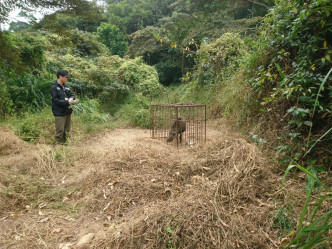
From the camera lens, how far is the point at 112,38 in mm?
18734

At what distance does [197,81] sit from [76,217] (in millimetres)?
5807

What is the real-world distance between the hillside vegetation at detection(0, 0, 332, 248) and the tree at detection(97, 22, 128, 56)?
17.5 ft

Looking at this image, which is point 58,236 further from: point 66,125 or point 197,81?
point 197,81

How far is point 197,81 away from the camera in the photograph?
7.34 meters

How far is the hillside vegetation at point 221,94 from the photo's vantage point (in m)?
1.79

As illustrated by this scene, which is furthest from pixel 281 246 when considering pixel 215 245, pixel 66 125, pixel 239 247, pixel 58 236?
pixel 66 125

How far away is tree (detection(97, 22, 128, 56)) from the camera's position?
18.5m

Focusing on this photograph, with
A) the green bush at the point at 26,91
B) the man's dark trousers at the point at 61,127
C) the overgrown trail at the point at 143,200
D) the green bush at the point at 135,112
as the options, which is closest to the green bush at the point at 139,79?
the green bush at the point at 135,112

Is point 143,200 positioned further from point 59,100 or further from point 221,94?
point 221,94

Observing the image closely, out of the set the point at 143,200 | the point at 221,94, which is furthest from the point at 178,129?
the point at 143,200

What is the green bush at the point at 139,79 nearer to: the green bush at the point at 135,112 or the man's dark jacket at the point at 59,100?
the green bush at the point at 135,112

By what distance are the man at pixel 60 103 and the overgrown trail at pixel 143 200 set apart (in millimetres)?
1000

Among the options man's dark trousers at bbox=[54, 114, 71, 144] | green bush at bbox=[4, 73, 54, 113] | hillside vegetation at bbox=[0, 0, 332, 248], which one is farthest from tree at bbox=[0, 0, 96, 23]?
man's dark trousers at bbox=[54, 114, 71, 144]

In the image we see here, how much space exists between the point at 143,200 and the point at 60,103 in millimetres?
2802
